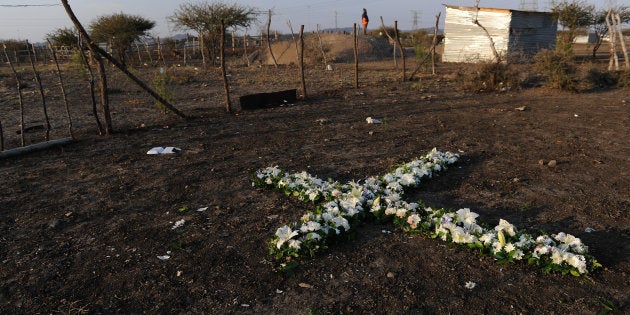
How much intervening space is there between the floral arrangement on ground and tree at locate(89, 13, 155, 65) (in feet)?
79.6

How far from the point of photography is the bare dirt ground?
3186 millimetres

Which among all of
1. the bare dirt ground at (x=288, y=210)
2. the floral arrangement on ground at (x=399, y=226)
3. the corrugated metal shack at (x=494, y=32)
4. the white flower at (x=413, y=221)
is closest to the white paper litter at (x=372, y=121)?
the bare dirt ground at (x=288, y=210)

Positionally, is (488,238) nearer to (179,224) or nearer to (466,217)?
(466,217)

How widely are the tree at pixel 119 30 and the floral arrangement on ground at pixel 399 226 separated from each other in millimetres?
24267

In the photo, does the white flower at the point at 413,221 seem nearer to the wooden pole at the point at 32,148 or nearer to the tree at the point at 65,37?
the wooden pole at the point at 32,148

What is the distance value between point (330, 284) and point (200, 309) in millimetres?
1000

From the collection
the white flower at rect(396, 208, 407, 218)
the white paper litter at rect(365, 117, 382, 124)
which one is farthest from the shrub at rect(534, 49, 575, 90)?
the white flower at rect(396, 208, 407, 218)

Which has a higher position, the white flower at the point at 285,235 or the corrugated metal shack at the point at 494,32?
the corrugated metal shack at the point at 494,32

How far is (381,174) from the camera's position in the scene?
A: 5750 millimetres

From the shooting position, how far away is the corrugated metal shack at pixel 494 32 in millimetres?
19734

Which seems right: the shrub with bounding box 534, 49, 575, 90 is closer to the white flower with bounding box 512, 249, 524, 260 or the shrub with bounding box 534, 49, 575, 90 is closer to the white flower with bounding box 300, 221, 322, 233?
the white flower with bounding box 512, 249, 524, 260

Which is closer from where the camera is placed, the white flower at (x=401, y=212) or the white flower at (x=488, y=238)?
the white flower at (x=488, y=238)

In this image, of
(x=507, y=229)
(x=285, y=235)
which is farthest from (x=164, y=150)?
(x=507, y=229)

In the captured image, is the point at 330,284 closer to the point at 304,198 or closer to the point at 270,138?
the point at 304,198
